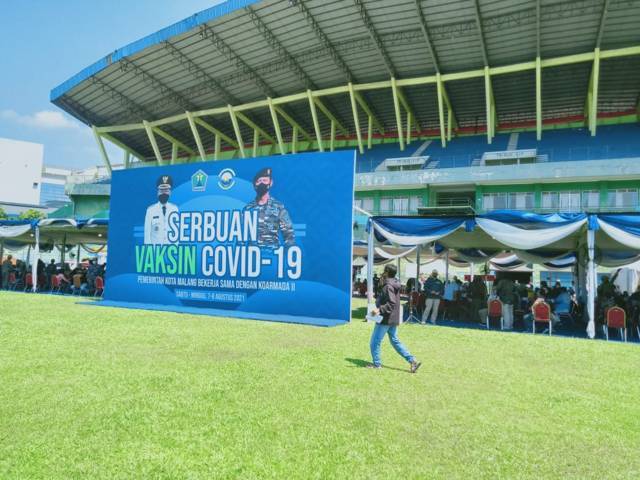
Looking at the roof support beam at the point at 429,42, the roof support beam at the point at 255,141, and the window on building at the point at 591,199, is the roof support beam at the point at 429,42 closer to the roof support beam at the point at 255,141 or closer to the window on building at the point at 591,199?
the window on building at the point at 591,199

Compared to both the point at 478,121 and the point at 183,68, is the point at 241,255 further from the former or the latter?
the point at 478,121

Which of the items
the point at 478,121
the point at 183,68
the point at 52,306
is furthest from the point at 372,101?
the point at 52,306

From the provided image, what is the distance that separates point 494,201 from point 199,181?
23.6 metres

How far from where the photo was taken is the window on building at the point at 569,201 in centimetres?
2941

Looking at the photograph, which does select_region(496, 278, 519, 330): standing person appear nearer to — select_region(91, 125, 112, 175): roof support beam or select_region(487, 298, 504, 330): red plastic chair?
select_region(487, 298, 504, 330): red plastic chair

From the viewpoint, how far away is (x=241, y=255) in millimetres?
13352

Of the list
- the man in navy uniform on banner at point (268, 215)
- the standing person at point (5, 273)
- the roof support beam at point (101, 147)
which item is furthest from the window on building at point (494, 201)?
the roof support beam at point (101, 147)

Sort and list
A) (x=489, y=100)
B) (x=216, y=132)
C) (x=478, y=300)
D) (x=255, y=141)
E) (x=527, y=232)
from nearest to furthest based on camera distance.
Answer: (x=527, y=232)
(x=478, y=300)
(x=489, y=100)
(x=255, y=141)
(x=216, y=132)

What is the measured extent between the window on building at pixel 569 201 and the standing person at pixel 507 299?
20.3 meters

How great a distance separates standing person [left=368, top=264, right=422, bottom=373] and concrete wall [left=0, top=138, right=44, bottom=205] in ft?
310

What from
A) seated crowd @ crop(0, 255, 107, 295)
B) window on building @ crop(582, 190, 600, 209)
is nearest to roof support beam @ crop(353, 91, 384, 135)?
window on building @ crop(582, 190, 600, 209)

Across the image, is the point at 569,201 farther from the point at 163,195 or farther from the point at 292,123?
the point at 163,195

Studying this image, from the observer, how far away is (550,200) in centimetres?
3006

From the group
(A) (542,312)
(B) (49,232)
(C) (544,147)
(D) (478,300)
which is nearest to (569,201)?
(C) (544,147)
